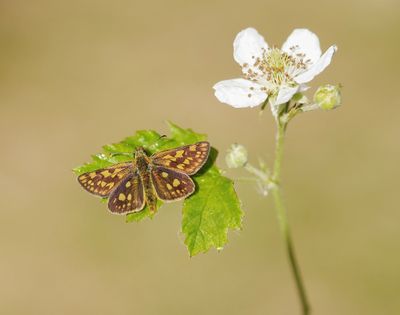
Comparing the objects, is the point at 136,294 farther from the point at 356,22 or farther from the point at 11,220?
the point at 356,22

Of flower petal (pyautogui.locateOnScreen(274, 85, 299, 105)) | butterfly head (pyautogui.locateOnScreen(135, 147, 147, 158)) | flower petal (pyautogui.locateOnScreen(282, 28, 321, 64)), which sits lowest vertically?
butterfly head (pyautogui.locateOnScreen(135, 147, 147, 158))

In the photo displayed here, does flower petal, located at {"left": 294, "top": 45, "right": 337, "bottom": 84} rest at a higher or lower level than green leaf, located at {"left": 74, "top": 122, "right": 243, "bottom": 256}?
higher

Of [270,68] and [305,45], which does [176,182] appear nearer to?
[270,68]

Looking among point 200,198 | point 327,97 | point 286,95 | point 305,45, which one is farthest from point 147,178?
point 305,45

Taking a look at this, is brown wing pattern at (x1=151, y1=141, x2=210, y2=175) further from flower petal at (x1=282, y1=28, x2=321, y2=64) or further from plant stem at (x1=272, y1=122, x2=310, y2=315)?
flower petal at (x1=282, y1=28, x2=321, y2=64)

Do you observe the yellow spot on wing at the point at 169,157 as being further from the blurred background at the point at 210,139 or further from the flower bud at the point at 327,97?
the blurred background at the point at 210,139

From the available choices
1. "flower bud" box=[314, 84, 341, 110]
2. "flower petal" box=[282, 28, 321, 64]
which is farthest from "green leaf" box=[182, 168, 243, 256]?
"flower petal" box=[282, 28, 321, 64]
